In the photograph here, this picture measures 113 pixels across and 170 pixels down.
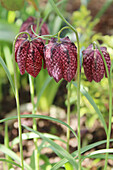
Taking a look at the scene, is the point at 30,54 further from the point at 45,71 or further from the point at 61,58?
the point at 45,71

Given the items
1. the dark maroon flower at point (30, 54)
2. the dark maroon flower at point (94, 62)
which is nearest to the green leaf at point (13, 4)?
the dark maroon flower at point (30, 54)

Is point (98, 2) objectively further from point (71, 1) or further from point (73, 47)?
point (73, 47)

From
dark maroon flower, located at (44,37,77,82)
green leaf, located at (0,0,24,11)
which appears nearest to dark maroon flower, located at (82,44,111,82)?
dark maroon flower, located at (44,37,77,82)

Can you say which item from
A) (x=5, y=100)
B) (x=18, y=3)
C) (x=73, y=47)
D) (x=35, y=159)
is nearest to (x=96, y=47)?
(x=73, y=47)

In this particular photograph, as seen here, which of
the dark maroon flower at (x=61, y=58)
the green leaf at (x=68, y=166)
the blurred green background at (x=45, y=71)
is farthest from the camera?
the blurred green background at (x=45, y=71)

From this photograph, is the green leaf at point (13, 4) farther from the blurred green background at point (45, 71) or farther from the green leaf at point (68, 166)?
the green leaf at point (68, 166)
